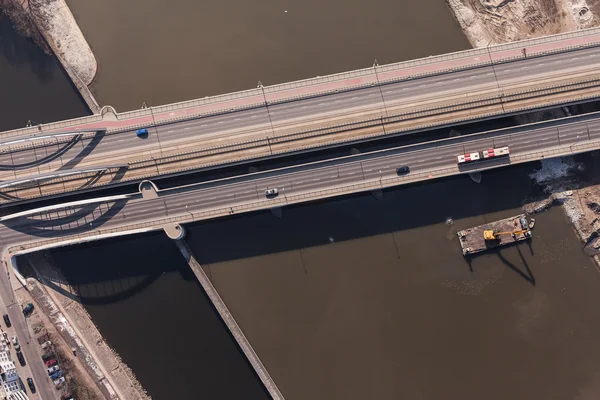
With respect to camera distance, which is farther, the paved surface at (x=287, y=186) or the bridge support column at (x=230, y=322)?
the bridge support column at (x=230, y=322)

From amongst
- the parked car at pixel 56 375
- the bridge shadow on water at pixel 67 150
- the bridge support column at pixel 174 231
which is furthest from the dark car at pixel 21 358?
the bridge support column at pixel 174 231

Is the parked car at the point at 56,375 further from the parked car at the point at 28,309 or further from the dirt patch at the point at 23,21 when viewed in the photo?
the dirt patch at the point at 23,21

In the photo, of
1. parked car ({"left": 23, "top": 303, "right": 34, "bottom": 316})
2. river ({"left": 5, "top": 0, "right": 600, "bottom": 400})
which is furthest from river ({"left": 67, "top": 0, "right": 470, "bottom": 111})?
parked car ({"left": 23, "top": 303, "right": 34, "bottom": 316})

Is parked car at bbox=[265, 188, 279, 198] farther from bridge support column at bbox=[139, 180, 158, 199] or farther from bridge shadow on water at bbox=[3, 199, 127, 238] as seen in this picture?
bridge shadow on water at bbox=[3, 199, 127, 238]

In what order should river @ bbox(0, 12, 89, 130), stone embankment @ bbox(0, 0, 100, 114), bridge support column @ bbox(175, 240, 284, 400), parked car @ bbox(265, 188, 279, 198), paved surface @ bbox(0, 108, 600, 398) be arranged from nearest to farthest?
1. paved surface @ bbox(0, 108, 600, 398)
2. parked car @ bbox(265, 188, 279, 198)
3. bridge support column @ bbox(175, 240, 284, 400)
4. stone embankment @ bbox(0, 0, 100, 114)
5. river @ bbox(0, 12, 89, 130)

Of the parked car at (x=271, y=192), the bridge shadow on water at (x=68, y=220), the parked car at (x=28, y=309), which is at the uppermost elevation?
the bridge shadow on water at (x=68, y=220)

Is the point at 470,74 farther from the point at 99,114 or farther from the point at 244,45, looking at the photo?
the point at 99,114
